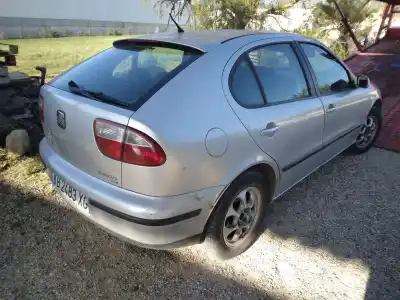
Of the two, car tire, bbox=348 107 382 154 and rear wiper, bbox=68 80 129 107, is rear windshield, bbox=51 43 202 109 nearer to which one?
rear wiper, bbox=68 80 129 107

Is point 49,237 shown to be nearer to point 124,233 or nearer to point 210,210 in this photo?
point 124,233

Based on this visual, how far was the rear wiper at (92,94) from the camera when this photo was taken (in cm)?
201

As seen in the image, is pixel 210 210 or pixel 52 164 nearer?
pixel 210 210

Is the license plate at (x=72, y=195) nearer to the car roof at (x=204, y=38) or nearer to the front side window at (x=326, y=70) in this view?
the car roof at (x=204, y=38)

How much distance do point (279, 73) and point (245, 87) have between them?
0.53 meters

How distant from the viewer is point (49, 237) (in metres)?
2.66

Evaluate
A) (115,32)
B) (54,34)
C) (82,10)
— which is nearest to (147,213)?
(54,34)

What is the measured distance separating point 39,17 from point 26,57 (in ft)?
33.7

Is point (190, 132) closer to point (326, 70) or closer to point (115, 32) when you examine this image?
point (326, 70)

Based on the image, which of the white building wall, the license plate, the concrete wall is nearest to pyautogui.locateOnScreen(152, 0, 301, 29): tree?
the concrete wall

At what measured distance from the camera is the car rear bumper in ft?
6.21

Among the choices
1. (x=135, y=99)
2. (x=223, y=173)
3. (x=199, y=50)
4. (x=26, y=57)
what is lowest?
(x=26, y=57)

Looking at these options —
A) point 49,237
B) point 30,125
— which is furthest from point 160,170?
point 30,125

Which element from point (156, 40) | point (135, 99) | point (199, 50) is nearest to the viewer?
point (135, 99)
